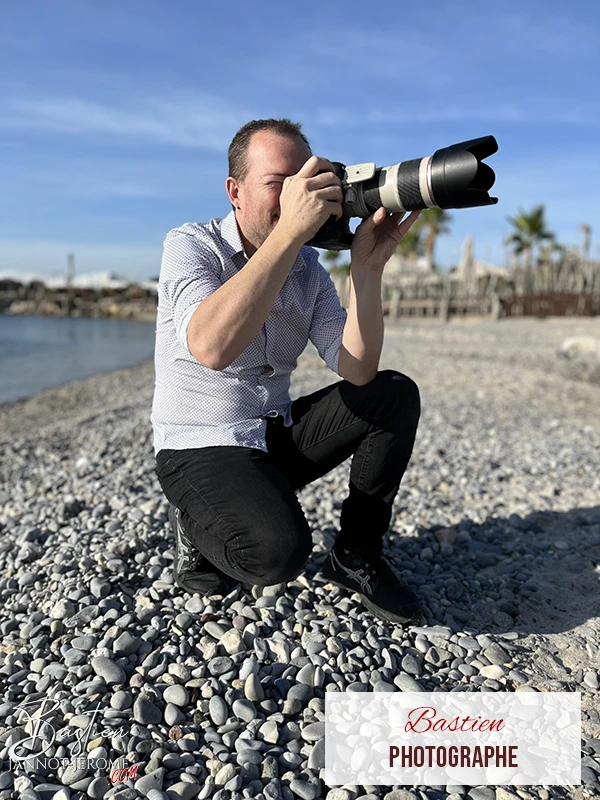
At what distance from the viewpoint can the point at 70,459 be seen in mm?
4797

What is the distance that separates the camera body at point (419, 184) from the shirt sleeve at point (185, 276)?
1.04 ft

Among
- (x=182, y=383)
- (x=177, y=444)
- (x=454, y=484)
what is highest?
(x=182, y=383)

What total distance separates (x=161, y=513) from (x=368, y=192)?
1.64 metres

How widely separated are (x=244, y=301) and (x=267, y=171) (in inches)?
17.3

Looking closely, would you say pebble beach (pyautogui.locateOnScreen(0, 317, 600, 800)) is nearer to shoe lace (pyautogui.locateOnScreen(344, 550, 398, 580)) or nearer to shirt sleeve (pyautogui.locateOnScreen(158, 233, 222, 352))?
shoe lace (pyautogui.locateOnScreen(344, 550, 398, 580))

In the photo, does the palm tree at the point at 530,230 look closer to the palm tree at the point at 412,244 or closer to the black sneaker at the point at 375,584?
the palm tree at the point at 412,244

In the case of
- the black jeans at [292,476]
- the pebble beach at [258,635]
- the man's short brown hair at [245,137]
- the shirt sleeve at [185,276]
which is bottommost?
the pebble beach at [258,635]

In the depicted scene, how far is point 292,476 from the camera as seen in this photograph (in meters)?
2.29

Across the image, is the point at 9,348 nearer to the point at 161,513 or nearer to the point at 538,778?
the point at 161,513

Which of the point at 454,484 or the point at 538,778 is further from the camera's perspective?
the point at 454,484

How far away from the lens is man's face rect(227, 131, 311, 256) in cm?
189

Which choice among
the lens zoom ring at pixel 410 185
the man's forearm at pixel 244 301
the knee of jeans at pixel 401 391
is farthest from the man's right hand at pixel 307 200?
the knee of jeans at pixel 401 391

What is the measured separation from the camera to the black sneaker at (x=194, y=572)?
2.15 meters

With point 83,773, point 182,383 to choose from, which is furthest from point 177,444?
point 83,773
